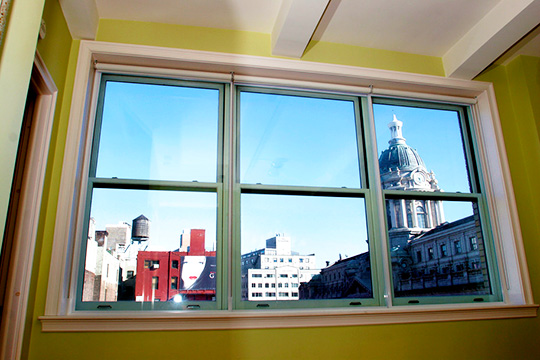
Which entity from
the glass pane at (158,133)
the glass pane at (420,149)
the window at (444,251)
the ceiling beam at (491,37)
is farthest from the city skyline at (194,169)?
the ceiling beam at (491,37)

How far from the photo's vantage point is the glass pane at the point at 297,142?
282 cm

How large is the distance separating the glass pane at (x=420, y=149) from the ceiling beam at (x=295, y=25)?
2.54 ft

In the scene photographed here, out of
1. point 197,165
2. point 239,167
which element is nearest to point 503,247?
point 239,167

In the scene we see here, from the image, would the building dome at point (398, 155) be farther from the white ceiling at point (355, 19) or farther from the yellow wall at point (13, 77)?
the yellow wall at point (13, 77)

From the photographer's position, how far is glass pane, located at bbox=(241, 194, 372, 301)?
2.62m

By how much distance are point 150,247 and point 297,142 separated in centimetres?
119

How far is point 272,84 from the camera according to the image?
2920mm

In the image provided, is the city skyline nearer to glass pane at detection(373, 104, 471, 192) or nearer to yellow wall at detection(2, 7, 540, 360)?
glass pane at detection(373, 104, 471, 192)

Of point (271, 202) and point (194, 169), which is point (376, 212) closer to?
point (271, 202)

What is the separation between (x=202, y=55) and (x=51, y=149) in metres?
1.08

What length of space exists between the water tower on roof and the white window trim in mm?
303

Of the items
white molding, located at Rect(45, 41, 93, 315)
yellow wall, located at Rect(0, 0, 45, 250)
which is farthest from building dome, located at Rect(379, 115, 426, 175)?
yellow wall, located at Rect(0, 0, 45, 250)

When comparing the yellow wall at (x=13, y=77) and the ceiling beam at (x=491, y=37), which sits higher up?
the ceiling beam at (x=491, y=37)

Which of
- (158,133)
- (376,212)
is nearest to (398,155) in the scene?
(376,212)
